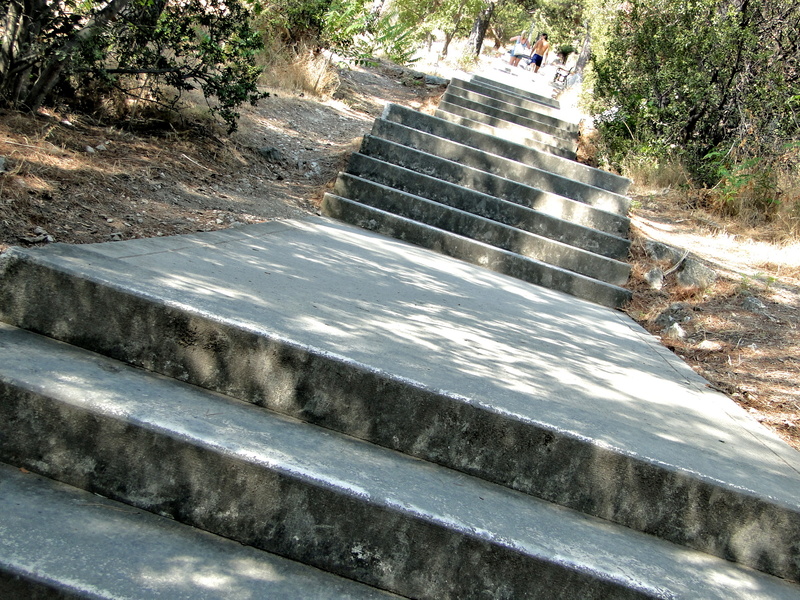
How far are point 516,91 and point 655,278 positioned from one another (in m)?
5.35

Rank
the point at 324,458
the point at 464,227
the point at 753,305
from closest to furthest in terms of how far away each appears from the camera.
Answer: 1. the point at 324,458
2. the point at 753,305
3. the point at 464,227

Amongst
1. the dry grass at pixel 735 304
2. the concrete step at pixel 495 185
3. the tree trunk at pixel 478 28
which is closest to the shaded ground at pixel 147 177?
the concrete step at pixel 495 185

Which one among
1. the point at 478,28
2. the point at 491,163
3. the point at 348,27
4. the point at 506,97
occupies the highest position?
the point at 478,28

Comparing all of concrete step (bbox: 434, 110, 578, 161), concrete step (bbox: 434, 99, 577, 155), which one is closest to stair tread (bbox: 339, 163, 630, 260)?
concrete step (bbox: 434, 110, 578, 161)

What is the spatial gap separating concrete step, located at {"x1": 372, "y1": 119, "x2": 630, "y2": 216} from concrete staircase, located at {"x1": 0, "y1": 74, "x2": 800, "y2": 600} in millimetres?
3440

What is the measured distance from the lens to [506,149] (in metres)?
6.64

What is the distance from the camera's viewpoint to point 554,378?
291cm

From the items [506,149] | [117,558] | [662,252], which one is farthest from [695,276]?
[117,558]

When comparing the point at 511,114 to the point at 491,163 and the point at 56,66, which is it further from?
the point at 56,66

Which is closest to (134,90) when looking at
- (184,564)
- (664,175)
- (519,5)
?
(184,564)

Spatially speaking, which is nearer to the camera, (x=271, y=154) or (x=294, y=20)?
(x=271, y=154)

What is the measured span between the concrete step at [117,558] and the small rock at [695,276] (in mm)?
4234

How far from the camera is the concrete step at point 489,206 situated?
222 inches

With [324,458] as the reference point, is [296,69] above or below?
above
